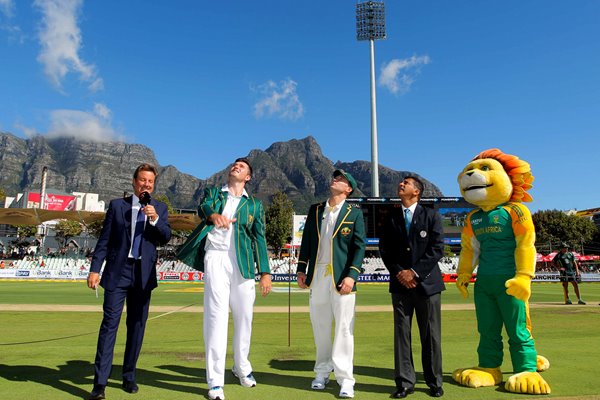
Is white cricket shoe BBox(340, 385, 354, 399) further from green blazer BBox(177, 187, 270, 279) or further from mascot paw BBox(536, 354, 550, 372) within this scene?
mascot paw BBox(536, 354, 550, 372)

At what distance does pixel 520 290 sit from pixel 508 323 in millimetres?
391

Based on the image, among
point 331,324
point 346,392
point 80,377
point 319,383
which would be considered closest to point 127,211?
point 80,377

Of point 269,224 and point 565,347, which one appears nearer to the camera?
point 565,347

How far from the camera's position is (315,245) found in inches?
160

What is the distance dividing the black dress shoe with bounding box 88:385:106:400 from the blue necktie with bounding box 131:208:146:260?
1104mm

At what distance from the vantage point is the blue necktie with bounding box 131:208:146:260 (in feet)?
12.6

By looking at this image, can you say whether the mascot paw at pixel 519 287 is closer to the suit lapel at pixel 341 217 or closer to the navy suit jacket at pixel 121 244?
the suit lapel at pixel 341 217

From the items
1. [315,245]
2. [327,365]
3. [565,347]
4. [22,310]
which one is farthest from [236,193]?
[22,310]

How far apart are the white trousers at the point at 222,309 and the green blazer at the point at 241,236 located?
0.11 meters

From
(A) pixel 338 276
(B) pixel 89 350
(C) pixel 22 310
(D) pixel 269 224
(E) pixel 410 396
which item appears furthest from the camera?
(D) pixel 269 224

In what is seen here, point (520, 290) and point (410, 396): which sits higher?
point (520, 290)

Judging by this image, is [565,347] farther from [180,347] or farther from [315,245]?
[180,347]

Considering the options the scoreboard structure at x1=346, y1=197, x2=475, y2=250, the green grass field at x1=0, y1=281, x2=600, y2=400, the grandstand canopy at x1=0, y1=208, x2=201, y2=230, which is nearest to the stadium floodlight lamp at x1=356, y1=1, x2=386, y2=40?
Answer: the scoreboard structure at x1=346, y1=197, x2=475, y2=250

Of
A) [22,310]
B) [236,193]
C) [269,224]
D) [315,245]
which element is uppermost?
[269,224]
